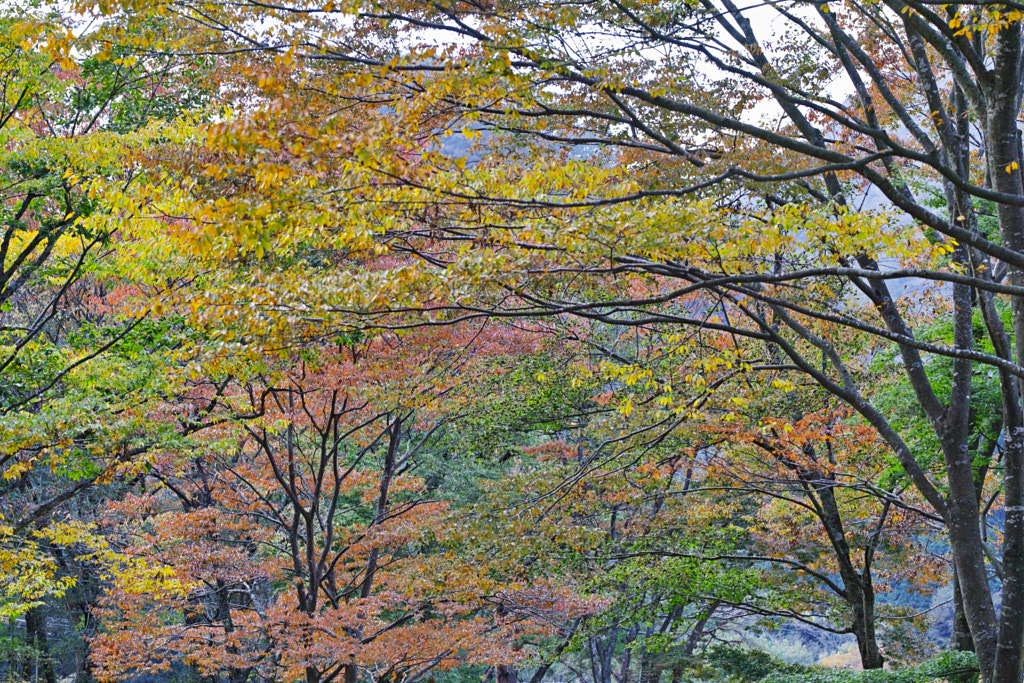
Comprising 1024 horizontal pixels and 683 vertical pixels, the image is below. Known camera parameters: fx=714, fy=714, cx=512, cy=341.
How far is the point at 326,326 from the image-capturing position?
219 inches

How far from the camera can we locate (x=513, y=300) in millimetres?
8039

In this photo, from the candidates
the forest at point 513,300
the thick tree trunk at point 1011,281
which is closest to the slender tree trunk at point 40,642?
the forest at point 513,300

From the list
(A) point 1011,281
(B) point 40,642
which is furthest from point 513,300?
(B) point 40,642

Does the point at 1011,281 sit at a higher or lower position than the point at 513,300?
lower

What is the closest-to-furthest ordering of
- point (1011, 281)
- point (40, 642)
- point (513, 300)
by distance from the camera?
1. point (1011, 281)
2. point (513, 300)
3. point (40, 642)

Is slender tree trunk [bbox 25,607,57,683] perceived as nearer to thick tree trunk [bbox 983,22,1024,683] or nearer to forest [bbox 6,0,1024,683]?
forest [bbox 6,0,1024,683]

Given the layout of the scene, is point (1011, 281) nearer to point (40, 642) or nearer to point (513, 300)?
point (513, 300)

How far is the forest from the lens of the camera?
526 cm

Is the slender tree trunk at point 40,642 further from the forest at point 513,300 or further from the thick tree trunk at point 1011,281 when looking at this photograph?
the thick tree trunk at point 1011,281

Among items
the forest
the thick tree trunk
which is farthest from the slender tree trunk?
the thick tree trunk

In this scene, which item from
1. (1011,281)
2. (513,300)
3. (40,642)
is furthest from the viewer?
(40,642)

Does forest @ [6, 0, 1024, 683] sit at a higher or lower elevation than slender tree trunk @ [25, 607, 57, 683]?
higher

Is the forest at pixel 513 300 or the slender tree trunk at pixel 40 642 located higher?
the forest at pixel 513 300

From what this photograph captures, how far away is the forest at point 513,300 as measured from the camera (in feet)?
17.3
